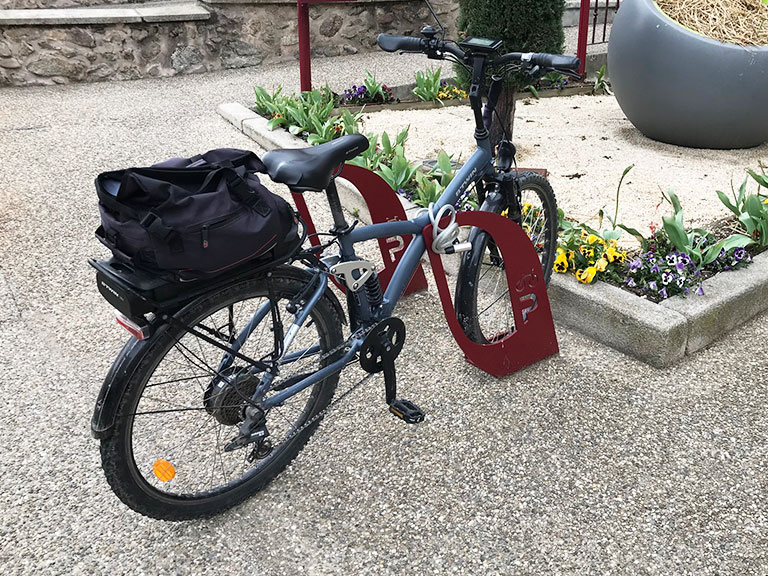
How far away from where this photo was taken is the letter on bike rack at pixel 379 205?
2.83 m

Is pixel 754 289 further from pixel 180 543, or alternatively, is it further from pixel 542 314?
pixel 180 543

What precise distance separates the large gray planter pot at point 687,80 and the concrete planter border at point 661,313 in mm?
1784

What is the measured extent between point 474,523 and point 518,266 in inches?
38.2

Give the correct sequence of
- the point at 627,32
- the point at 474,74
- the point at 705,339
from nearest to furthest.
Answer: the point at 474,74
the point at 705,339
the point at 627,32

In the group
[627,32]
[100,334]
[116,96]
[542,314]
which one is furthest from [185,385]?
[116,96]

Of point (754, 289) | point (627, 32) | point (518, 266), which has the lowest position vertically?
point (754, 289)

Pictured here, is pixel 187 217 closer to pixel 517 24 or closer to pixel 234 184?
pixel 234 184

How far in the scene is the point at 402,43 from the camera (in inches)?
93.8

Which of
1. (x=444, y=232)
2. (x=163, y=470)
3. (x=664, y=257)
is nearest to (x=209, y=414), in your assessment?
(x=163, y=470)

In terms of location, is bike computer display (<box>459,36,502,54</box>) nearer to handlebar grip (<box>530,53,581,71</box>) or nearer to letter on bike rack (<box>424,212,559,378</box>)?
handlebar grip (<box>530,53,581,71</box>)

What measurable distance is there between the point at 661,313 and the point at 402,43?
146 cm

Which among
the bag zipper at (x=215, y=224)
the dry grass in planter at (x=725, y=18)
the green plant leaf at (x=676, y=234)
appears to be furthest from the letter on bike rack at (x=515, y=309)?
the dry grass in planter at (x=725, y=18)

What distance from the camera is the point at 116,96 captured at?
6793 mm

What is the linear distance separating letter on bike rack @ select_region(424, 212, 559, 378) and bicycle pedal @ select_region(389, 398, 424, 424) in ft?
1.07
